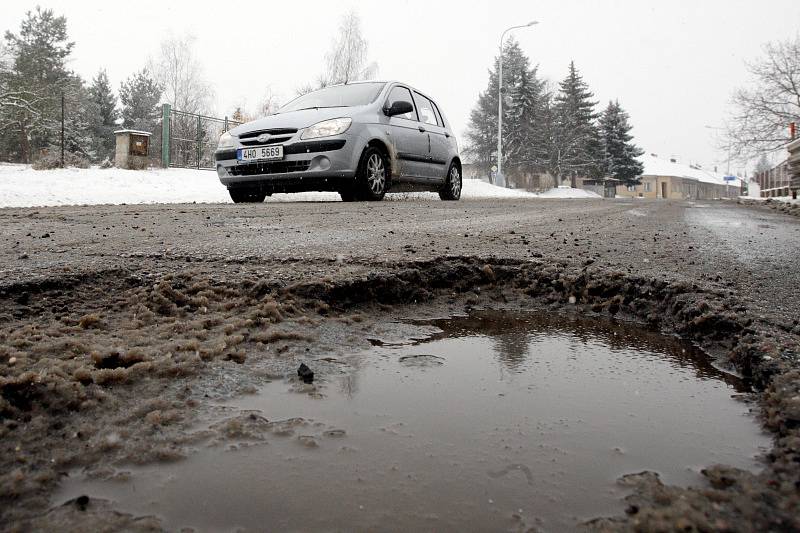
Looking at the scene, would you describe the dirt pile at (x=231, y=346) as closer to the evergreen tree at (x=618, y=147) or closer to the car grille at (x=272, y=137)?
the car grille at (x=272, y=137)

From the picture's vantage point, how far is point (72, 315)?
1.84 m

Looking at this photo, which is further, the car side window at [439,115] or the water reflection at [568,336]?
the car side window at [439,115]

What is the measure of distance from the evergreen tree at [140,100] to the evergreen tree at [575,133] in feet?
96.1

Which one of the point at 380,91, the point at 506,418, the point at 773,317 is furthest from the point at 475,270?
the point at 380,91

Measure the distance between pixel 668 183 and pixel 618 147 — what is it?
25046mm

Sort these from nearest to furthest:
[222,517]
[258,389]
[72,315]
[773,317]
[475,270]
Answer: [222,517] → [258,389] → [72,315] → [773,317] → [475,270]

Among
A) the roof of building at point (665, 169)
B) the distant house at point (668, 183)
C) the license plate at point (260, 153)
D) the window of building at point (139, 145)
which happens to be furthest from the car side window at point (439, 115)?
the roof of building at point (665, 169)

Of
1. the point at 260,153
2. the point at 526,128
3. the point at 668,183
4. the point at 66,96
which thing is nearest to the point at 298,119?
the point at 260,153

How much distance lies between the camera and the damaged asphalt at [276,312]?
1.04 m

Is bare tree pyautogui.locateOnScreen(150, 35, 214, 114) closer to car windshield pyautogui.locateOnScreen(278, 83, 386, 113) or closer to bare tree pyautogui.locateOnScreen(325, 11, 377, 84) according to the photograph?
bare tree pyautogui.locateOnScreen(325, 11, 377, 84)

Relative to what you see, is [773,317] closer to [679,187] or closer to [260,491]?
[260,491]

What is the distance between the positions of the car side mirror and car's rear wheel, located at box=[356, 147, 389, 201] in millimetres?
522

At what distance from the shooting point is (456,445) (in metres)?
1.21

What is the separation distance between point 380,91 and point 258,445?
23.0ft
